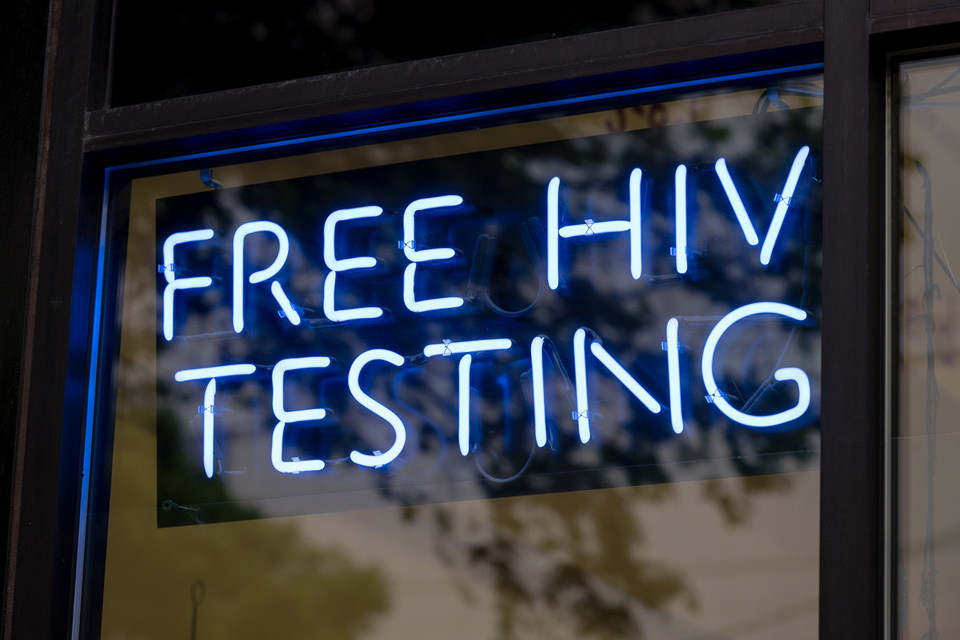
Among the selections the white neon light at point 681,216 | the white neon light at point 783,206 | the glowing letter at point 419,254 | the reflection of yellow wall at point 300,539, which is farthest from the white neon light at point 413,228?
the white neon light at point 783,206

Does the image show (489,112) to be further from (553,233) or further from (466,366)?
(466,366)

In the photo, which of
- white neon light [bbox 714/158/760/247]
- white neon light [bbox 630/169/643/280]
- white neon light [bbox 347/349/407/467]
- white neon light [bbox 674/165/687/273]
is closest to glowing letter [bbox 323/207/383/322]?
white neon light [bbox 347/349/407/467]

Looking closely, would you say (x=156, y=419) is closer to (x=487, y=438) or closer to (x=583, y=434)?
(x=487, y=438)

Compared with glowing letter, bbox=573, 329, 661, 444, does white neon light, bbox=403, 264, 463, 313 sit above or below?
above

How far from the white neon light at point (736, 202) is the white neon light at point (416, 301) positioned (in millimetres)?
804

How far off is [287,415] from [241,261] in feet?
1.70

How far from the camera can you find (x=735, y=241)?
277 cm

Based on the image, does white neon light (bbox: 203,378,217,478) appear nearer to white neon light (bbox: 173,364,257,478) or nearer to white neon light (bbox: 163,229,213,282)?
white neon light (bbox: 173,364,257,478)

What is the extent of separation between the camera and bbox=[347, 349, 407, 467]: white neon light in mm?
2959

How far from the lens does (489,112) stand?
3062mm

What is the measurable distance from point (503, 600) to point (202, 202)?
1.59 meters

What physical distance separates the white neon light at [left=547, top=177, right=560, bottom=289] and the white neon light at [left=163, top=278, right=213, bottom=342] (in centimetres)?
Answer: 109

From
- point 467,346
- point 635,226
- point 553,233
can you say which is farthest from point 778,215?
point 467,346

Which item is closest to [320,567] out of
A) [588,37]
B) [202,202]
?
[202,202]
